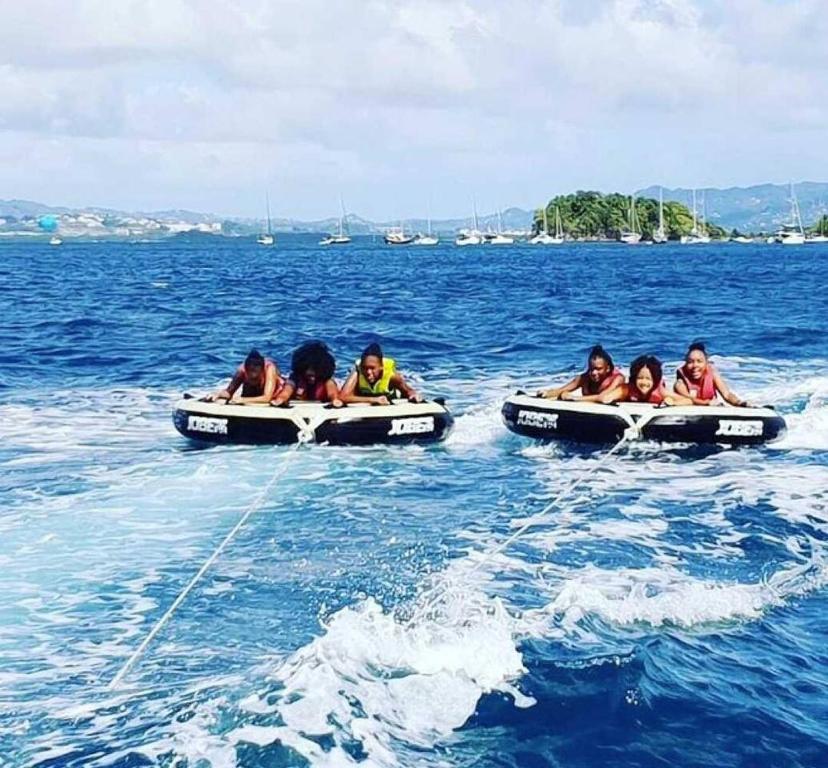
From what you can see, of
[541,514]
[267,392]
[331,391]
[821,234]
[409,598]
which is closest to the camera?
[409,598]

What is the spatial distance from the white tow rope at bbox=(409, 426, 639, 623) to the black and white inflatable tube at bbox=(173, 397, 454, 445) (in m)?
1.94

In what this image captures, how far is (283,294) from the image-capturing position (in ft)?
155

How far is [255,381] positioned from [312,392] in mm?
702

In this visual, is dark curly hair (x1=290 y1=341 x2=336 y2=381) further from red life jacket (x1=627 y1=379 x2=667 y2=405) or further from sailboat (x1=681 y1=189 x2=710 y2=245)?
sailboat (x1=681 y1=189 x2=710 y2=245)

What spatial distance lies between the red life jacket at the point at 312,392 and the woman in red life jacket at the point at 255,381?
0.24m

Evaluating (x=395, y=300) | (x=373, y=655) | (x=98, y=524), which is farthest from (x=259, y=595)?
(x=395, y=300)

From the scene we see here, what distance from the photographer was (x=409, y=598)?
812cm

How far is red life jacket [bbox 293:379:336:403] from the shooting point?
47.0 feet

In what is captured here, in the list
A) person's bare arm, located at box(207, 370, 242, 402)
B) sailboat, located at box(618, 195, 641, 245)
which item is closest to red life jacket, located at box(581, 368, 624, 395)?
person's bare arm, located at box(207, 370, 242, 402)

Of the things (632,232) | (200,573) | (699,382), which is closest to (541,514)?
(200,573)

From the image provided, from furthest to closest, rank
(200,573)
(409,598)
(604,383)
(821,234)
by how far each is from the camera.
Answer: (821,234)
(604,383)
(200,573)
(409,598)

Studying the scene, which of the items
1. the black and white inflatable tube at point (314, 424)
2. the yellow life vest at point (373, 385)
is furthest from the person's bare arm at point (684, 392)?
the yellow life vest at point (373, 385)

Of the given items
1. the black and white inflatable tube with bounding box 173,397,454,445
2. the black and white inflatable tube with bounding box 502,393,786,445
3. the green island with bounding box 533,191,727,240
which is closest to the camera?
the black and white inflatable tube with bounding box 173,397,454,445

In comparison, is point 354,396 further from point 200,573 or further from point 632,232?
point 632,232
